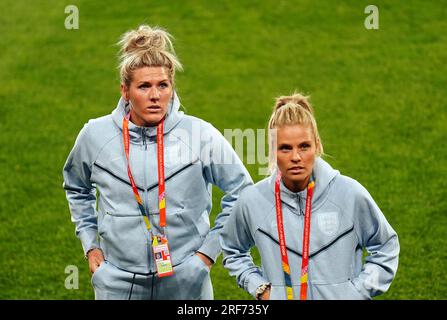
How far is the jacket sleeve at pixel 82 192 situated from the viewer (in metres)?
5.08

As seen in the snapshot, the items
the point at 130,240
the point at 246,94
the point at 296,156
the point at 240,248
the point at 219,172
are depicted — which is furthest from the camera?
the point at 246,94

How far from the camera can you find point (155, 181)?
15.9 feet

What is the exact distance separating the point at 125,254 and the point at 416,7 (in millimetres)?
10919

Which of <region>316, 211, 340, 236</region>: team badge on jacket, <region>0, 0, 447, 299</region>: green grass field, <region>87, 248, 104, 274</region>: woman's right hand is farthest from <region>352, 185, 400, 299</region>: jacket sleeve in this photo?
<region>0, 0, 447, 299</region>: green grass field

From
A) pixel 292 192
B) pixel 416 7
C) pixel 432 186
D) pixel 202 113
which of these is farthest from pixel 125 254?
pixel 416 7

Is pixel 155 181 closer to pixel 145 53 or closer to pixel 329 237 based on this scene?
pixel 145 53

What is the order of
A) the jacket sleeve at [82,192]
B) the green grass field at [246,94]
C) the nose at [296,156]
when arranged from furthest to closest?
the green grass field at [246,94] < the jacket sleeve at [82,192] < the nose at [296,156]

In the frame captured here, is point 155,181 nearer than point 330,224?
No

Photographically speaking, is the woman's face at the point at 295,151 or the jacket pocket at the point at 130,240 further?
the jacket pocket at the point at 130,240

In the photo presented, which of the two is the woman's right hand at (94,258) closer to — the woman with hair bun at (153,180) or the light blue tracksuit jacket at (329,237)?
the woman with hair bun at (153,180)

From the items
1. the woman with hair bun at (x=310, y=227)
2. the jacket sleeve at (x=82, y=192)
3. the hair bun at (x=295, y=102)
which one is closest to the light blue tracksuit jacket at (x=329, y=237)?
the woman with hair bun at (x=310, y=227)

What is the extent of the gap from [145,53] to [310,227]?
4.23 ft

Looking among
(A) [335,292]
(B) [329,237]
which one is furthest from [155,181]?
(A) [335,292]
